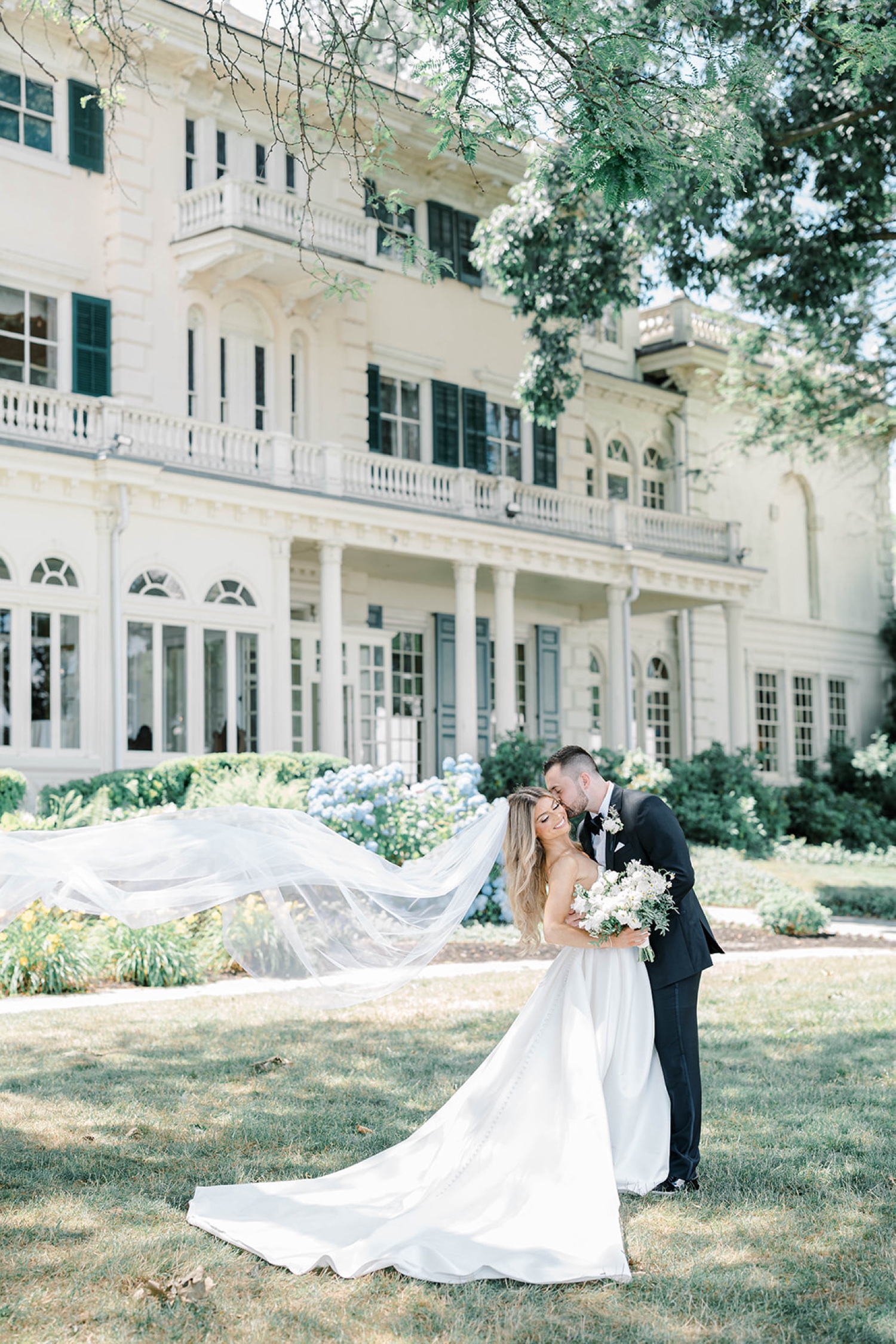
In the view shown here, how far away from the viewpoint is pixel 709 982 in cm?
1097

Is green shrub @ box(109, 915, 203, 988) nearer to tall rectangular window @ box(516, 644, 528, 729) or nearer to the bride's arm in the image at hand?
the bride's arm

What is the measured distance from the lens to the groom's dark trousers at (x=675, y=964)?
215 inches

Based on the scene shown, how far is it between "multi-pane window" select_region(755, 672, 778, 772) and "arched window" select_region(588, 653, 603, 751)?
4446 millimetres

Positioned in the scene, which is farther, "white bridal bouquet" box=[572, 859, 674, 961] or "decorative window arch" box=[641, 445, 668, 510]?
"decorative window arch" box=[641, 445, 668, 510]

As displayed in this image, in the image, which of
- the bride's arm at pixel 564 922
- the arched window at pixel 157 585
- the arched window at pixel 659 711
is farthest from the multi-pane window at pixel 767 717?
the bride's arm at pixel 564 922

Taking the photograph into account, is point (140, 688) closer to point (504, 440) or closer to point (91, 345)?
point (91, 345)

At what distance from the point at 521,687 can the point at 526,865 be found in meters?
20.1

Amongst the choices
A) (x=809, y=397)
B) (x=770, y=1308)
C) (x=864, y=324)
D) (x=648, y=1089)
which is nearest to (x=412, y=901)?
(x=648, y=1089)

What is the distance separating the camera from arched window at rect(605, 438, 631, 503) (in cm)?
2816

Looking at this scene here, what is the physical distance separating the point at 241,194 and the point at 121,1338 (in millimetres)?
17640

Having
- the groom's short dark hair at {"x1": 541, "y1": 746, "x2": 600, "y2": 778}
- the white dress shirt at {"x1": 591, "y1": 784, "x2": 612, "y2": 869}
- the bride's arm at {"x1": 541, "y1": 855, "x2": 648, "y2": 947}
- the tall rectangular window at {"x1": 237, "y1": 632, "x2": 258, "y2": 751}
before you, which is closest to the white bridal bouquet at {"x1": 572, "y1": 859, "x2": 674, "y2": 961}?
the bride's arm at {"x1": 541, "y1": 855, "x2": 648, "y2": 947}

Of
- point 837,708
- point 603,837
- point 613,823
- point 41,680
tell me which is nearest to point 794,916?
point 603,837

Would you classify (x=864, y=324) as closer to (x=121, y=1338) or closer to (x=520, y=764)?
(x=520, y=764)

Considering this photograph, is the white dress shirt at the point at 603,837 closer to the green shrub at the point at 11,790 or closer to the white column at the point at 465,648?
the green shrub at the point at 11,790
